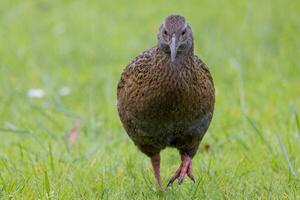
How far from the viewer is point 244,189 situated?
17.6 feet

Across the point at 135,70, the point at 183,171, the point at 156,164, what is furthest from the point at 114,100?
the point at 183,171

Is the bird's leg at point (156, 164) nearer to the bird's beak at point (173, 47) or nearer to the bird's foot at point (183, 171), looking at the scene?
the bird's foot at point (183, 171)

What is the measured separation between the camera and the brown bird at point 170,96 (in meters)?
5.17

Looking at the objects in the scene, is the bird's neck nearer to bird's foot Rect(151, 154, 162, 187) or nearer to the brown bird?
the brown bird

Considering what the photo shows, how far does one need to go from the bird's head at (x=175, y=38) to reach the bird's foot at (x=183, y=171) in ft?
2.50

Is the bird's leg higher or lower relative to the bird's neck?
lower

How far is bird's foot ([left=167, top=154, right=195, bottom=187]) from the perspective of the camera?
541cm

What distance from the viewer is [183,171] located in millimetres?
5441

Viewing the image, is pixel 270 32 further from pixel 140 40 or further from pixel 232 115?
pixel 232 115

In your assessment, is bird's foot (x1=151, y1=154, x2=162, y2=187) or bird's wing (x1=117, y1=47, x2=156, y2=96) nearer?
bird's wing (x1=117, y1=47, x2=156, y2=96)

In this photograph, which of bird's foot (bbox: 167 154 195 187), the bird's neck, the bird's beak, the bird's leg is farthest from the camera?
the bird's leg

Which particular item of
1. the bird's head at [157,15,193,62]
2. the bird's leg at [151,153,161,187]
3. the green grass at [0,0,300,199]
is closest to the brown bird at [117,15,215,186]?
the bird's head at [157,15,193,62]

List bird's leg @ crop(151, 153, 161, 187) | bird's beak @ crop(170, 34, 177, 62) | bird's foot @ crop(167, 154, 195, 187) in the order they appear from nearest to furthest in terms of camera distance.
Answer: bird's beak @ crop(170, 34, 177, 62), bird's foot @ crop(167, 154, 195, 187), bird's leg @ crop(151, 153, 161, 187)

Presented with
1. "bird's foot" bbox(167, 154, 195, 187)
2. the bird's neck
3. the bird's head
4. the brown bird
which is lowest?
"bird's foot" bbox(167, 154, 195, 187)
